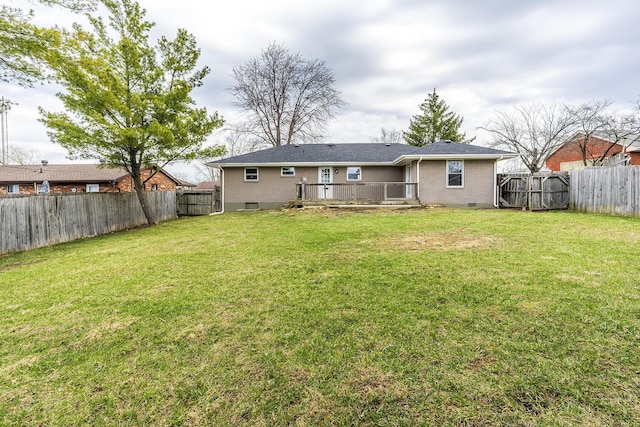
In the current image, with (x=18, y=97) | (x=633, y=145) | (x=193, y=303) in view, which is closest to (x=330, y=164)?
(x=18, y=97)

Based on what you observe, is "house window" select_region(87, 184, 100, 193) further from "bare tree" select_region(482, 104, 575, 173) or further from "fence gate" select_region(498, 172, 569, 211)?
"bare tree" select_region(482, 104, 575, 173)

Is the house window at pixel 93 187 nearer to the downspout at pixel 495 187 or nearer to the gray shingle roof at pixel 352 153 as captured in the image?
the gray shingle roof at pixel 352 153

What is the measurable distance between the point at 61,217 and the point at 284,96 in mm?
20847

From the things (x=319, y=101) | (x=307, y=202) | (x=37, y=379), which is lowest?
(x=37, y=379)

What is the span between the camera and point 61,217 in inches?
375

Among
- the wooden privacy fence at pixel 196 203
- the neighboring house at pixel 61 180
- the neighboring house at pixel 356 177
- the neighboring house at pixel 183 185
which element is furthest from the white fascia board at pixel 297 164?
the neighboring house at pixel 183 185

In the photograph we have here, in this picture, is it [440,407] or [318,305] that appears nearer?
[440,407]

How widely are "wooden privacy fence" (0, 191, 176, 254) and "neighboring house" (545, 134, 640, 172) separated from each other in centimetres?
2725

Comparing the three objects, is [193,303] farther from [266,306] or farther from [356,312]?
Answer: [356,312]

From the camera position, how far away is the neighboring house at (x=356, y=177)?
48.8 feet

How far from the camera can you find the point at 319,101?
2706 cm

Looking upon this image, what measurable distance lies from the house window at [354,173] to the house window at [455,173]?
4617 millimetres

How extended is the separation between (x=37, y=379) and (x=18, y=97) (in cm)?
866

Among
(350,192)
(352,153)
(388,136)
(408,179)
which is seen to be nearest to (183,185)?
(352,153)
